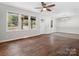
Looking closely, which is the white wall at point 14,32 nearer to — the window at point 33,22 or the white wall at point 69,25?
the window at point 33,22

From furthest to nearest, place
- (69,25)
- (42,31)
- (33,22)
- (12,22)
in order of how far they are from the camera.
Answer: (33,22) → (42,31) → (12,22) → (69,25)

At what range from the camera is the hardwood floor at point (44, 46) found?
2.50 m

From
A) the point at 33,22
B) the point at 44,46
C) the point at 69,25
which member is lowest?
the point at 44,46

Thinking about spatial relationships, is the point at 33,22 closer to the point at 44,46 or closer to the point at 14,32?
the point at 14,32

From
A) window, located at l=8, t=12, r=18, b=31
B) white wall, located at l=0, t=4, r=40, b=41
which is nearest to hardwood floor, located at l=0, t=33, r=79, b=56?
white wall, located at l=0, t=4, r=40, b=41

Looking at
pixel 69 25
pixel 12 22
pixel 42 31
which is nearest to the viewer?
pixel 69 25

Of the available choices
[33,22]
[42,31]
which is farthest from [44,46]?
[33,22]

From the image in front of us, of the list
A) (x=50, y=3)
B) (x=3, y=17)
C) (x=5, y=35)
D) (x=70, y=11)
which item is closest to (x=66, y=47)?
(x=70, y=11)

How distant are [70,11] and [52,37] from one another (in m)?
0.77

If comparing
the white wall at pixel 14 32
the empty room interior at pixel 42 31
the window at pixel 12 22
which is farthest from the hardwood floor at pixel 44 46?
the window at pixel 12 22

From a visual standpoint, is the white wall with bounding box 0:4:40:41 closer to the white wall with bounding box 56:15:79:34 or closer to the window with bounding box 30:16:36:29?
the window with bounding box 30:16:36:29

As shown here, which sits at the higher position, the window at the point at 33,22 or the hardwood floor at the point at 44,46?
the window at the point at 33,22

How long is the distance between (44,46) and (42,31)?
39 cm

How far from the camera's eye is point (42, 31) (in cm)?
279
